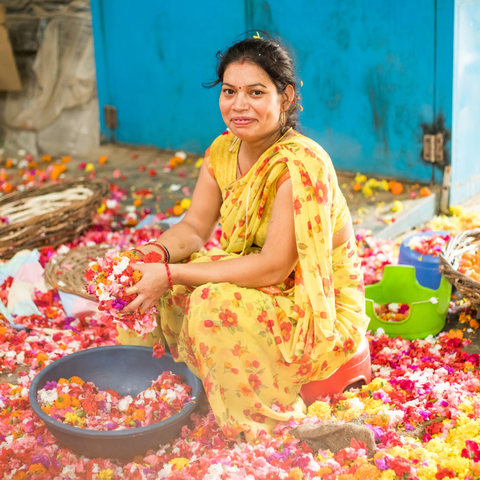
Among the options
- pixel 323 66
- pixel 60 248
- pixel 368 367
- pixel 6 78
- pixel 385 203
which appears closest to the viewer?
pixel 368 367

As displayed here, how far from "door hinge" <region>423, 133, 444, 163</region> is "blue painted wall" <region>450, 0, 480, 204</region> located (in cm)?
9

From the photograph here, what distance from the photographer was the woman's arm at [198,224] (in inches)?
103

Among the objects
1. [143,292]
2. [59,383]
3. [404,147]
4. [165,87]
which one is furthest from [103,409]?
→ [165,87]

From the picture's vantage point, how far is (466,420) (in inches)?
88.5

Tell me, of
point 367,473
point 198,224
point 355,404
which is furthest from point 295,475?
point 198,224

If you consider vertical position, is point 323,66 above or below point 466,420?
above

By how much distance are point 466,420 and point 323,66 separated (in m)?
3.26

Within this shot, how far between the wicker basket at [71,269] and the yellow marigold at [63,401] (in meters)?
0.95

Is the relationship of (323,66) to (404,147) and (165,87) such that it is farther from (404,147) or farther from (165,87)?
(165,87)

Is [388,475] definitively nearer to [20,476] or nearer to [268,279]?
[268,279]

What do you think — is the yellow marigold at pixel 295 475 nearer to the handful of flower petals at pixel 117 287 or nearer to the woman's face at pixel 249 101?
the handful of flower petals at pixel 117 287

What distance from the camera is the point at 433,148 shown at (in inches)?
175

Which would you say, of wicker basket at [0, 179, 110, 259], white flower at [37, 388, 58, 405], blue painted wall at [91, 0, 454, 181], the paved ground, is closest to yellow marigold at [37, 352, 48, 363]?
white flower at [37, 388, 58, 405]

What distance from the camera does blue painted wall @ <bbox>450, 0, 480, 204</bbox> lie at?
13.6 feet
